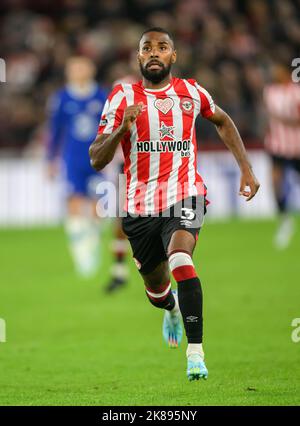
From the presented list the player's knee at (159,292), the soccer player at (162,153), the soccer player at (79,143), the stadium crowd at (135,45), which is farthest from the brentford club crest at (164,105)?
the stadium crowd at (135,45)

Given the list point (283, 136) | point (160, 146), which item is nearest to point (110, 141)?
point (160, 146)

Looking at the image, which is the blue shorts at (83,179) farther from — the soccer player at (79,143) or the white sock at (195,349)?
the white sock at (195,349)

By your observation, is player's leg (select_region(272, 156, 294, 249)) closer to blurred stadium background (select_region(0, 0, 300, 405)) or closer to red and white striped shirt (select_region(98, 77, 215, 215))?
blurred stadium background (select_region(0, 0, 300, 405))

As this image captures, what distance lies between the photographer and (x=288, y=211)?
1522 centimetres

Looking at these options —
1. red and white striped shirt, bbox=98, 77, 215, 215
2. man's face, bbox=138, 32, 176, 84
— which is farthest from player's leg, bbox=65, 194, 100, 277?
man's face, bbox=138, 32, 176, 84

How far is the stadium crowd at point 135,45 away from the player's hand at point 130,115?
1187 cm

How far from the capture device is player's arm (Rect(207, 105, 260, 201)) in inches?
255

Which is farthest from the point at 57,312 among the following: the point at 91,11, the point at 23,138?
the point at 91,11

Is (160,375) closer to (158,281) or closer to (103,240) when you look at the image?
(158,281)

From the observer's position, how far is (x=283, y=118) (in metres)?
15.5

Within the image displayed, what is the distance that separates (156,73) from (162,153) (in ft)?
1.63

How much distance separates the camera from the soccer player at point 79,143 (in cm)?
1233

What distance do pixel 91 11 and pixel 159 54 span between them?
14907 mm

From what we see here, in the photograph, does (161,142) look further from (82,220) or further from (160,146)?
(82,220)
